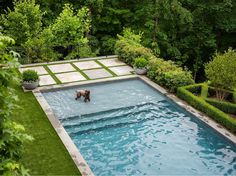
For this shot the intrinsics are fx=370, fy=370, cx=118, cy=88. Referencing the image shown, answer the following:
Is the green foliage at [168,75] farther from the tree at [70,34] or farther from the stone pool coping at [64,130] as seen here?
the tree at [70,34]

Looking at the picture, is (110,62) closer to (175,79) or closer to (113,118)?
(175,79)

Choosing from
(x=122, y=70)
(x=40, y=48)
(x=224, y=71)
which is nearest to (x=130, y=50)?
(x=122, y=70)

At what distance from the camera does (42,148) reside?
453 inches

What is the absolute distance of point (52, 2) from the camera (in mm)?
27344

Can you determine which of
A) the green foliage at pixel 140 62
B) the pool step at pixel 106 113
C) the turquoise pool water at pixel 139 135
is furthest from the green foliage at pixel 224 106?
the green foliage at pixel 140 62

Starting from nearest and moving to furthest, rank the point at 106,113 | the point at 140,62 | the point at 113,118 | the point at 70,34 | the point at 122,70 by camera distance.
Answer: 1. the point at 113,118
2. the point at 106,113
3. the point at 140,62
4. the point at 122,70
5. the point at 70,34

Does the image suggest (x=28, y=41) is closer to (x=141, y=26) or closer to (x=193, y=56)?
(x=141, y=26)


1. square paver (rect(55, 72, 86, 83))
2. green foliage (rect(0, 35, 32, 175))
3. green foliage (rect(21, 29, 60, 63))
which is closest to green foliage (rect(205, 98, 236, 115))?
square paver (rect(55, 72, 86, 83))

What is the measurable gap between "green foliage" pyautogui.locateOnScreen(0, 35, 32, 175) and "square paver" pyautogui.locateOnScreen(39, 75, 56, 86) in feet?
32.2

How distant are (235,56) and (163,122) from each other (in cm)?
396

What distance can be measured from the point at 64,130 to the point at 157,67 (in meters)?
6.13

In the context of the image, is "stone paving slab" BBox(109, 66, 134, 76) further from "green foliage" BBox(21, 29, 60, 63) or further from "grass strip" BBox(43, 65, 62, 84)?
"green foliage" BBox(21, 29, 60, 63)

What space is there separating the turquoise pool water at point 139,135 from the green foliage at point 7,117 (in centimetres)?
429

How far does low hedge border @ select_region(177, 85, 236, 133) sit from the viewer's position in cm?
1300
